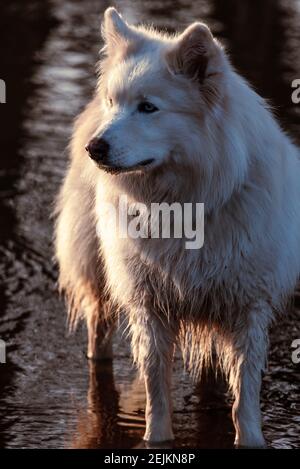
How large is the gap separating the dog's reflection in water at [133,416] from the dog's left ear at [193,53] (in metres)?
2.05

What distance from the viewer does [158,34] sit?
278 inches

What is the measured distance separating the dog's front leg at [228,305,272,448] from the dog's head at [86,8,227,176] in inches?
42.1

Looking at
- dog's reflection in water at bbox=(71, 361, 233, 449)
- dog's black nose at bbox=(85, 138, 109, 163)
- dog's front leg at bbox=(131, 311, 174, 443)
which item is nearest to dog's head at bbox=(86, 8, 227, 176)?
dog's black nose at bbox=(85, 138, 109, 163)

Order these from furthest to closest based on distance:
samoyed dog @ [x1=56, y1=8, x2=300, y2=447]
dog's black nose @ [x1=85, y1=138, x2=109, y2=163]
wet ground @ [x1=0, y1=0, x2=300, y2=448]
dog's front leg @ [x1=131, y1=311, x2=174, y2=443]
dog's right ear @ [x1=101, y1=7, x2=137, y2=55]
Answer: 1. wet ground @ [x1=0, y1=0, x2=300, y2=448]
2. dog's front leg @ [x1=131, y1=311, x2=174, y2=443]
3. dog's right ear @ [x1=101, y1=7, x2=137, y2=55]
4. samoyed dog @ [x1=56, y1=8, x2=300, y2=447]
5. dog's black nose @ [x1=85, y1=138, x2=109, y2=163]

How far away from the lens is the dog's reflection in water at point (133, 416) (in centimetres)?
713

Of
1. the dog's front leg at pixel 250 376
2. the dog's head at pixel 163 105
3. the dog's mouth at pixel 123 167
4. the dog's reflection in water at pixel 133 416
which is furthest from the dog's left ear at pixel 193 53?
the dog's reflection in water at pixel 133 416

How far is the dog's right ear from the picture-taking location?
22.2 feet

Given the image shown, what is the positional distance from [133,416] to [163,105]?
2066mm

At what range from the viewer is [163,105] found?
643 centimetres

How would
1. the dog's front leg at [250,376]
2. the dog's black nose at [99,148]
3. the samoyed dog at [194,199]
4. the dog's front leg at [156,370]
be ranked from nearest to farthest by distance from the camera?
the dog's black nose at [99,148]
the samoyed dog at [194,199]
the dog's front leg at [250,376]
the dog's front leg at [156,370]

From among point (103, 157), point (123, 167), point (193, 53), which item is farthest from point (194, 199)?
point (193, 53)

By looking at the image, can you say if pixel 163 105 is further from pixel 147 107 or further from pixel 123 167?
pixel 123 167

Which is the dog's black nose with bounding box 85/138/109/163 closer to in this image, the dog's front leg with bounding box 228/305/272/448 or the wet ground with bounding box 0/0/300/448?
the dog's front leg with bounding box 228/305/272/448

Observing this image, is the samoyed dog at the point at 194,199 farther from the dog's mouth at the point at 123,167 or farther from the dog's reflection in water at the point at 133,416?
the dog's reflection in water at the point at 133,416
